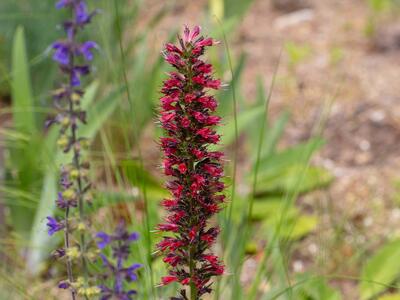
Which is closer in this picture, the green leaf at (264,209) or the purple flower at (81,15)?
the purple flower at (81,15)

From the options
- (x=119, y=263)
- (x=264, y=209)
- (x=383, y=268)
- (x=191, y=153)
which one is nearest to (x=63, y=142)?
(x=119, y=263)

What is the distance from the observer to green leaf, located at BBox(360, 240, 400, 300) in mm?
3010

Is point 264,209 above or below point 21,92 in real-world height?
below

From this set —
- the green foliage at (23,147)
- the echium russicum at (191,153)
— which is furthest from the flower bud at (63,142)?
the green foliage at (23,147)

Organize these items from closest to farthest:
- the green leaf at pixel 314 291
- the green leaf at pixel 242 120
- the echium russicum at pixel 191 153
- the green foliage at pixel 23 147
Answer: the echium russicum at pixel 191 153 → the green leaf at pixel 314 291 → the green foliage at pixel 23 147 → the green leaf at pixel 242 120

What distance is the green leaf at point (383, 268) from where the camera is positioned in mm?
3010

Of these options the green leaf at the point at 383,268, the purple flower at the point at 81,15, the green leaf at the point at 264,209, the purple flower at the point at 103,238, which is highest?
the purple flower at the point at 81,15

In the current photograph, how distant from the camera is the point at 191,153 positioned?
1521 mm

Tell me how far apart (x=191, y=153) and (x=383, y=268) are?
5.68 feet

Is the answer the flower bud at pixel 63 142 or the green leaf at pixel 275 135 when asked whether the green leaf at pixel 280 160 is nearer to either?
the green leaf at pixel 275 135

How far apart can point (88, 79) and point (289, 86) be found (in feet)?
3.88

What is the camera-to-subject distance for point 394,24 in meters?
5.18

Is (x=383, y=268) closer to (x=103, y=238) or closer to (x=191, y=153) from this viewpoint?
(x=103, y=238)

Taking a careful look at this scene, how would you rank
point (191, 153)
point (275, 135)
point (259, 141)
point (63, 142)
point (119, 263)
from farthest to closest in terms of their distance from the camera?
point (275, 135) < point (259, 141) < point (63, 142) < point (119, 263) < point (191, 153)
